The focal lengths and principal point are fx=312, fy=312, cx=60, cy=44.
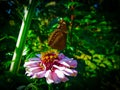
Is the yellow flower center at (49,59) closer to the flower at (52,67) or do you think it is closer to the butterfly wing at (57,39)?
the flower at (52,67)

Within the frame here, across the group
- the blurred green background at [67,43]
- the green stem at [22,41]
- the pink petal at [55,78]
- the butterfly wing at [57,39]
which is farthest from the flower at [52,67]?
the green stem at [22,41]

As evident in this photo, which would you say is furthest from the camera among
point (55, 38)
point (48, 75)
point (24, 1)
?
point (24, 1)

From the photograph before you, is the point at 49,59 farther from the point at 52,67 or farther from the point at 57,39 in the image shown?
the point at 57,39

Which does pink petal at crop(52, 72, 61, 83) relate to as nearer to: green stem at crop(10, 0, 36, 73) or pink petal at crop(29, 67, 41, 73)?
pink petal at crop(29, 67, 41, 73)

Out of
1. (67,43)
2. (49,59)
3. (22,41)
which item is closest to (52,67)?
(49,59)

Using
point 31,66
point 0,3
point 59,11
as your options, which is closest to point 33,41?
point 59,11

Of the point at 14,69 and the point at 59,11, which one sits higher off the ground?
the point at 59,11

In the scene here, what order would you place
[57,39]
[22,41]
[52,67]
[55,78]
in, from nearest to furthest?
1. [55,78]
2. [52,67]
3. [57,39]
4. [22,41]

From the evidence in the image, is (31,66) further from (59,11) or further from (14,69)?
(59,11)
